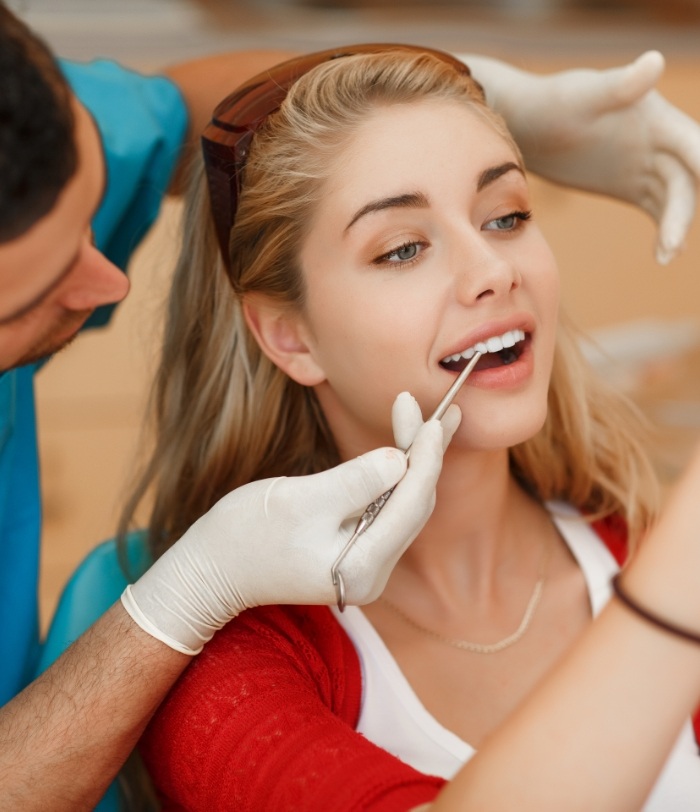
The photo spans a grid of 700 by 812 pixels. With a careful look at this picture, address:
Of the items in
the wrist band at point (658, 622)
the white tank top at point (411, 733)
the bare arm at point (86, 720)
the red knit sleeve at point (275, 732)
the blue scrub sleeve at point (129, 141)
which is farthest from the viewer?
the blue scrub sleeve at point (129, 141)

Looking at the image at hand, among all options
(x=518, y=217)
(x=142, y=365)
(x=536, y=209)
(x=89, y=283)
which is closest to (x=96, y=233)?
(x=89, y=283)

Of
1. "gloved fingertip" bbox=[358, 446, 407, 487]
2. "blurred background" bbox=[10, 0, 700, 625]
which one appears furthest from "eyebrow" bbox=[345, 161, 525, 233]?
"blurred background" bbox=[10, 0, 700, 625]

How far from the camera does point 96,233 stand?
1.35m

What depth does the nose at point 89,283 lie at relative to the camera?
0.90m

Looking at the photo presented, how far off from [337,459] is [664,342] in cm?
145

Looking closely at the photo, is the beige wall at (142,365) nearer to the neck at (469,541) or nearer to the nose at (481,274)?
the neck at (469,541)

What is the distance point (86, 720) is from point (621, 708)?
0.52 metres

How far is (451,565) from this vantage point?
1.25 metres

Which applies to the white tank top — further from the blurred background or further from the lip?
the blurred background

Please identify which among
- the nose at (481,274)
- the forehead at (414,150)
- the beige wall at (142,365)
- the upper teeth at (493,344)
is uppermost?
the forehead at (414,150)

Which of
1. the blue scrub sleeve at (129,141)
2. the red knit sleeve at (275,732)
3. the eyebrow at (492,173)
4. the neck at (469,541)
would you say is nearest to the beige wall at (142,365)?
the blue scrub sleeve at (129,141)

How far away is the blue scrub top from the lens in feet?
3.94

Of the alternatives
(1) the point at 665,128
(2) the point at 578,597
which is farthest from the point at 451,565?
(1) the point at 665,128

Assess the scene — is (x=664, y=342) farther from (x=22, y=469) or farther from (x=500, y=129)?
(x=22, y=469)
